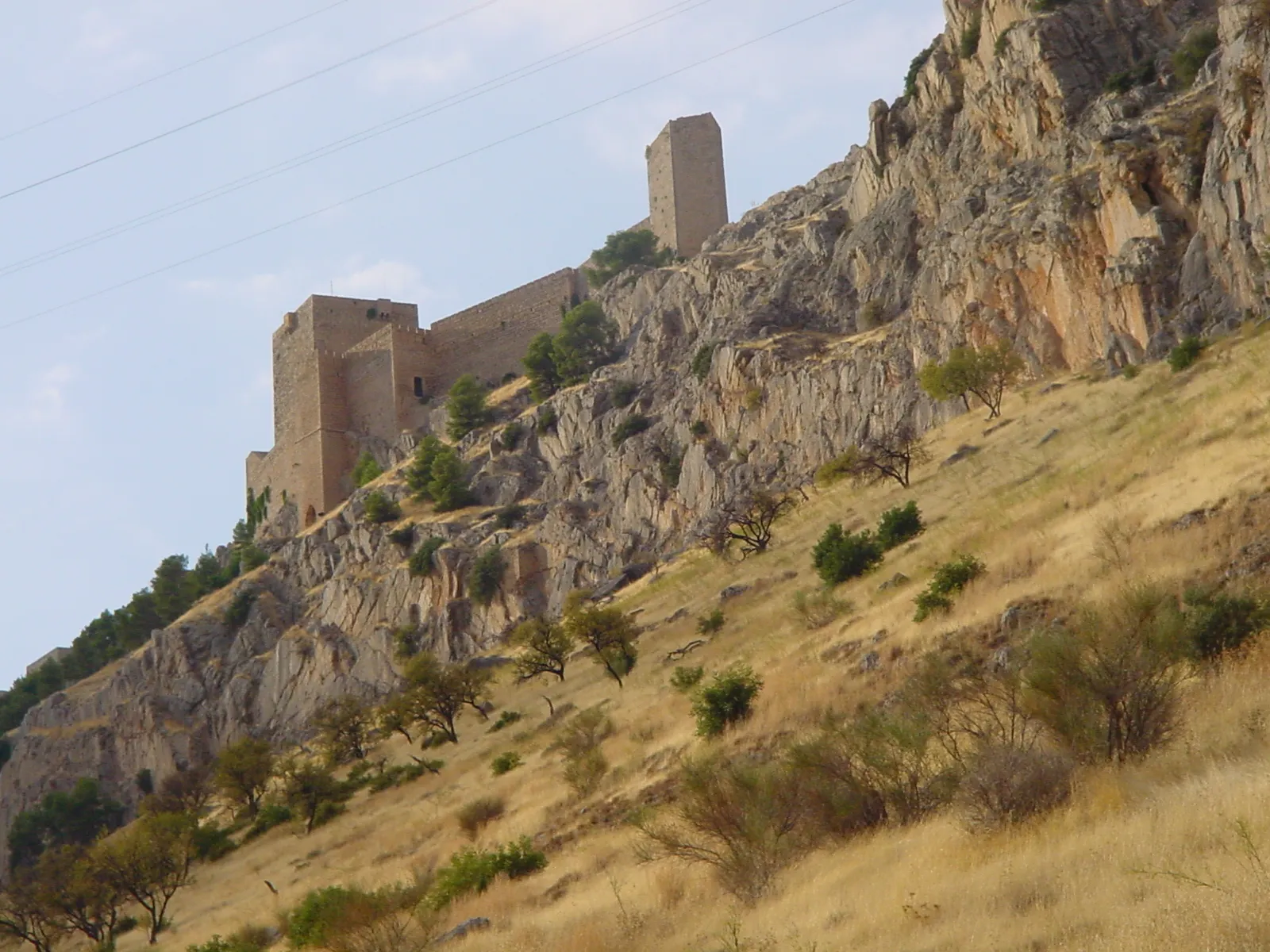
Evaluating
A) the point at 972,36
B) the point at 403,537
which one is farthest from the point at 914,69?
the point at 403,537

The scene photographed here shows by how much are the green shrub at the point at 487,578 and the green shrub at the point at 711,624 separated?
19800mm

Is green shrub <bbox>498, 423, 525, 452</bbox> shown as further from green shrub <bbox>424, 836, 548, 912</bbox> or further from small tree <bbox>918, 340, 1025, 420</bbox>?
green shrub <bbox>424, 836, 548, 912</bbox>

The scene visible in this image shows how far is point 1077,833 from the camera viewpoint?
29.2 ft

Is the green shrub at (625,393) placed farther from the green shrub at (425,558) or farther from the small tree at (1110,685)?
the small tree at (1110,685)

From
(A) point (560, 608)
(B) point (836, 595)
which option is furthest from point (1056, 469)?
(A) point (560, 608)

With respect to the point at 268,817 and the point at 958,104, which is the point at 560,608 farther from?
the point at 958,104

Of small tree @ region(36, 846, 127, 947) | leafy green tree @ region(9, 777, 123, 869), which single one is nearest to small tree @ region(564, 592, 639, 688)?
small tree @ region(36, 846, 127, 947)

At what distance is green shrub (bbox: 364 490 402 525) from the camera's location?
178ft

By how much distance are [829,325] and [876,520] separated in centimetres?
1905

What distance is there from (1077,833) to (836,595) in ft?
→ 45.0

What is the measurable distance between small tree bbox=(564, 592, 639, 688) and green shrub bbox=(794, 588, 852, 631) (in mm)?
5342

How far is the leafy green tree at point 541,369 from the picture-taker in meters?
59.0

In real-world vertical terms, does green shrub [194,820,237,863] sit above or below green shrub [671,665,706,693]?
below

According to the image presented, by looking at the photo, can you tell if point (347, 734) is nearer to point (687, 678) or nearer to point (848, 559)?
point (848, 559)
